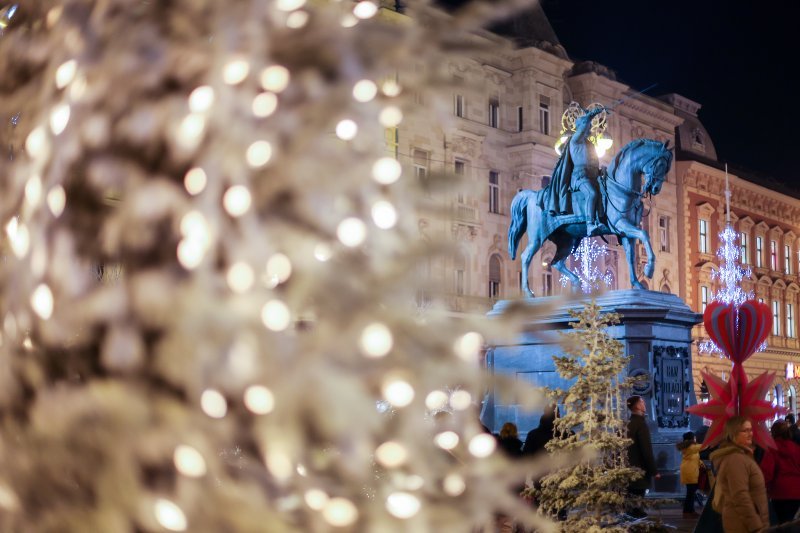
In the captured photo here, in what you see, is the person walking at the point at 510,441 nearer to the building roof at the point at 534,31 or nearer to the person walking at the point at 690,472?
the person walking at the point at 690,472

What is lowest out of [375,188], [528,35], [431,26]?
[375,188]

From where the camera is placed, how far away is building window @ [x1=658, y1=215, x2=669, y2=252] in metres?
42.3

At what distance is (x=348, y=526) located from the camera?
5.22ft

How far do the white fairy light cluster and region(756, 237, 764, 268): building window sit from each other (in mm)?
2859

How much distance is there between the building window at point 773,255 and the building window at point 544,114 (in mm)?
18455

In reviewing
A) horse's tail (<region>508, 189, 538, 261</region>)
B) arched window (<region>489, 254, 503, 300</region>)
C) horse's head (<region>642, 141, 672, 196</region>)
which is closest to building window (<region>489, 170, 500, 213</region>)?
arched window (<region>489, 254, 503, 300</region>)

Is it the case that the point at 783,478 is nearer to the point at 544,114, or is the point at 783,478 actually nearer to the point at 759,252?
the point at 544,114

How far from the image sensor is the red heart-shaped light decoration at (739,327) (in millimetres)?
12070

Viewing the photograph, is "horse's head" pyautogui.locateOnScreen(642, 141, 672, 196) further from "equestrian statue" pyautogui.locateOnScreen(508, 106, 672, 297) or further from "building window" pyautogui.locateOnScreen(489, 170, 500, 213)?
"building window" pyautogui.locateOnScreen(489, 170, 500, 213)

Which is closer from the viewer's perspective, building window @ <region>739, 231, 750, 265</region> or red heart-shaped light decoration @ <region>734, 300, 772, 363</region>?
red heart-shaped light decoration @ <region>734, 300, 772, 363</region>

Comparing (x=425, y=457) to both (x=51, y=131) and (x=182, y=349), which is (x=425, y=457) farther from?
(x=51, y=131)

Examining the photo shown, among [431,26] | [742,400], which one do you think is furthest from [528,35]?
[431,26]

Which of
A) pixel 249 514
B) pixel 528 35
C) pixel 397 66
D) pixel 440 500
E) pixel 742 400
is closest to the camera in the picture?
pixel 249 514

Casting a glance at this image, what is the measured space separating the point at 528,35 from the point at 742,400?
1224 inches
